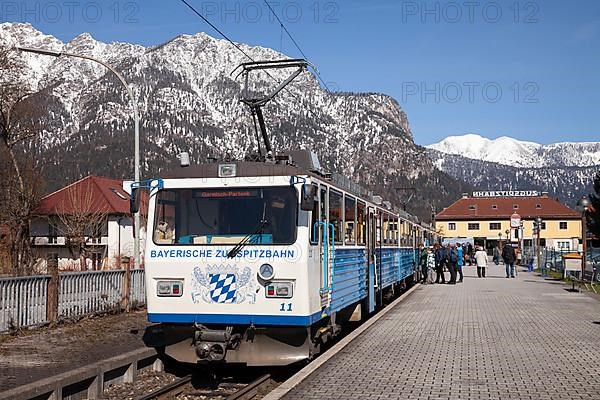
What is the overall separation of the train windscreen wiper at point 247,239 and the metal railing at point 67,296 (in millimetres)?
4854

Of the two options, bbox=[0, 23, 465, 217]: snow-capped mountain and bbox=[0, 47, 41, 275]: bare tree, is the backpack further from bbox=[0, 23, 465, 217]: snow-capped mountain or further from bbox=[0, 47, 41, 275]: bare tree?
bbox=[0, 23, 465, 217]: snow-capped mountain

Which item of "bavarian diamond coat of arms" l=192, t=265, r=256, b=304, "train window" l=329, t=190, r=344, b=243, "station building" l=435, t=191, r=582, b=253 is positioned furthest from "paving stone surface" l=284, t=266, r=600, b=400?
"station building" l=435, t=191, r=582, b=253

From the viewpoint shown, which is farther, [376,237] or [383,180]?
[383,180]

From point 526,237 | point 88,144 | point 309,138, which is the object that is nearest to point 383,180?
point 309,138

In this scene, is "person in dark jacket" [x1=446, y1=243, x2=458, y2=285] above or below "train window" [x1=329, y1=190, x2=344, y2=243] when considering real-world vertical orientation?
below

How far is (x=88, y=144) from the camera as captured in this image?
144000 mm

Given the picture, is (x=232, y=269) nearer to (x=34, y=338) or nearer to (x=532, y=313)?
(x=34, y=338)

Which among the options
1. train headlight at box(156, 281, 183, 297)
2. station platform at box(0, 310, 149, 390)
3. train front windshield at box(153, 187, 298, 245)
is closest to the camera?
station platform at box(0, 310, 149, 390)

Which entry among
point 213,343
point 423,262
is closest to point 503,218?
point 423,262

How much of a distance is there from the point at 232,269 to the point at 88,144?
139581 millimetres

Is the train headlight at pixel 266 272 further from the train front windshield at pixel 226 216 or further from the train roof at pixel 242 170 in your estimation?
the train roof at pixel 242 170

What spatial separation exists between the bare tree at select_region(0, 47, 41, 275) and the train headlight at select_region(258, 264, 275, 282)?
24936mm

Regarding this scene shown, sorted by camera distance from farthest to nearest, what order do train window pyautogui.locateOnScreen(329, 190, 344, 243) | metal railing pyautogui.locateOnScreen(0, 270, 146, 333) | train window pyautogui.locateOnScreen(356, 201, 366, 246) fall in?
1. train window pyautogui.locateOnScreen(356, 201, 366, 246)
2. metal railing pyautogui.locateOnScreen(0, 270, 146, 333)
3. train window pyautogui.locateOnScreen(329, 190, 344, 243)

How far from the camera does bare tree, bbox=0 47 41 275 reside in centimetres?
3416
